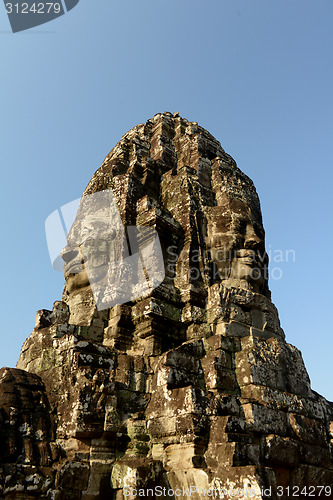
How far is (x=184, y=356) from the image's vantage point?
236 inches

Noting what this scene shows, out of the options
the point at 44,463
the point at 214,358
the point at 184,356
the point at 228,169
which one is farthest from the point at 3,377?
the point at 228,169

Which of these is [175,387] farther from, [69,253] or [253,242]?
[69,253]

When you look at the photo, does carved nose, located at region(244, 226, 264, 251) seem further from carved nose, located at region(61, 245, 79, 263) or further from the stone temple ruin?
carved nose, located at region(61, 245, 79, 263)

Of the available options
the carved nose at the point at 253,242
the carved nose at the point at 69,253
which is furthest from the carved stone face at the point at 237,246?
the carved nose at the point at 69,253

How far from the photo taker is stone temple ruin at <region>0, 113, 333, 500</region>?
4.87 m

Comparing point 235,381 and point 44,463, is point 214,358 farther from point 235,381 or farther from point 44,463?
point 44,463

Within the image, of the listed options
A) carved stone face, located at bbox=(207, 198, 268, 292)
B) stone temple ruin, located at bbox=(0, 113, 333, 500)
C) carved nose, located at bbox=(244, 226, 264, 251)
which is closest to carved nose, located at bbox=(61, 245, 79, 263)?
stone temple ruin, located at bbox=(0, 113, 333, 500)

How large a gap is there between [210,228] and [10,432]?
4844 millimetres

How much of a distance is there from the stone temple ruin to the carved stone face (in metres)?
0.02

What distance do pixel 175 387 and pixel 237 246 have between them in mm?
3025

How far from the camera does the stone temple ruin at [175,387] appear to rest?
4.87m

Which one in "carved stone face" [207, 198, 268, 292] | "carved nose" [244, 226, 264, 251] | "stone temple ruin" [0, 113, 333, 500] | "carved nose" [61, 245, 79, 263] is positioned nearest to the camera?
"stone temple ruin" [0, 113, 333, 500]

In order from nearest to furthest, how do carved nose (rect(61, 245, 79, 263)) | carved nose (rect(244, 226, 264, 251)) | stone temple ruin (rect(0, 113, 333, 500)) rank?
stone temple ruin (rect(0, 113, 333, 500)) → carved nose (rect(244, 226, 264, 251)) → carved nose (rect(61, 245, 79, 263))

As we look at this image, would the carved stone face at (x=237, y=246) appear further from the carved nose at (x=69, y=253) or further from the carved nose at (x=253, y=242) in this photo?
the carved nose at (x=69, y=253)
